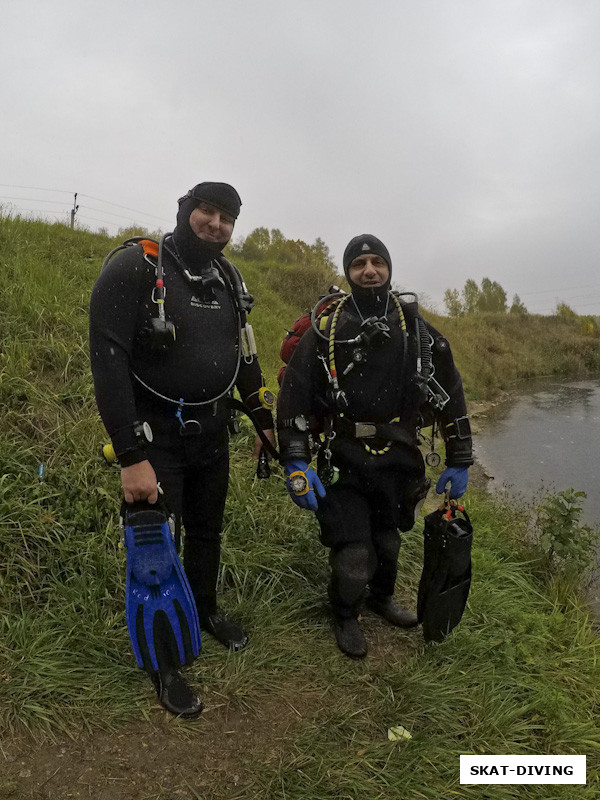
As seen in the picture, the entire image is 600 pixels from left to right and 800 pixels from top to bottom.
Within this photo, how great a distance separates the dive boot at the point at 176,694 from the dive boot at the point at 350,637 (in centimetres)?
85

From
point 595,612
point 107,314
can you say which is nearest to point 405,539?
point 595,612

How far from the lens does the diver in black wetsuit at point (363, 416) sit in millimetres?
2537

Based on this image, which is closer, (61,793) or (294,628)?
(61,793)

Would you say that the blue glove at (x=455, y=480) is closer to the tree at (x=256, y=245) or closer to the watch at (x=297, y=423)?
the watch at (x=297, y=423)

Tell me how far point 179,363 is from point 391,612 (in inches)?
80.0

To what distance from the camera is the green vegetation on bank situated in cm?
209

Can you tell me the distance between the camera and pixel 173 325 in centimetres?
205

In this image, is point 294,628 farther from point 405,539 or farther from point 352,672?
point 405,539

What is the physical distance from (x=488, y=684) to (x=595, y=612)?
2065 millimetres

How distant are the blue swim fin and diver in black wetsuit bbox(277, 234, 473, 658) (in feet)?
2.24

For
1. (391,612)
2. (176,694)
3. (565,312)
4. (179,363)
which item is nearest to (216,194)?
(179,363)

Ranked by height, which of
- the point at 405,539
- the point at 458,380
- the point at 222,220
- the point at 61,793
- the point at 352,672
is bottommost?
the point at 61,793

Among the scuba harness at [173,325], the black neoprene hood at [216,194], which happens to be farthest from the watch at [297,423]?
the black neoprene hood at [216,194]

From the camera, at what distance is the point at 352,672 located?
2.56 metres
